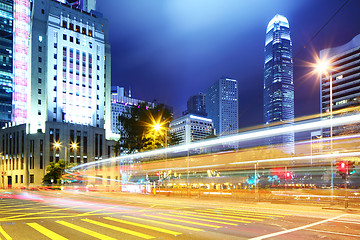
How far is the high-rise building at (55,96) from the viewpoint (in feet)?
312

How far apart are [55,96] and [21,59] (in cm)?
2838

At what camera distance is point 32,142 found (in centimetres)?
9350

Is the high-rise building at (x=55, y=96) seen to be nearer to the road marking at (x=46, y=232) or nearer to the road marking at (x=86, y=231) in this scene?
the road marking at (x=46, y=232)

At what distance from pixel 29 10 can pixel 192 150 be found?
111323 millimetres

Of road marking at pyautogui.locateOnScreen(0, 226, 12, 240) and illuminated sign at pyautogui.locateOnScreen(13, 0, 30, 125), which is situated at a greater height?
illuminated sign at pyautogui.locateOnScreen(13, 0, 30, 125)

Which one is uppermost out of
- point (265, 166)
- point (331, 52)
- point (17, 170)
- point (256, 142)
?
point (331, 52)

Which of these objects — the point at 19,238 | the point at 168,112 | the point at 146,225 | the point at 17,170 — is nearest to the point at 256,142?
the point at 146,225

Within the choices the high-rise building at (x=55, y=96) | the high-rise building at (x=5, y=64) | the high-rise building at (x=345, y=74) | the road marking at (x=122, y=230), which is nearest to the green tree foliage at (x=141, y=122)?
the high-rise building at (x=55, y=96)

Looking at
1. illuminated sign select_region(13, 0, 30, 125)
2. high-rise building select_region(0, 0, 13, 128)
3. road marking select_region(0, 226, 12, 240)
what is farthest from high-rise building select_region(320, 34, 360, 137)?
high-rise building select_region(0, 0, 13, 128)

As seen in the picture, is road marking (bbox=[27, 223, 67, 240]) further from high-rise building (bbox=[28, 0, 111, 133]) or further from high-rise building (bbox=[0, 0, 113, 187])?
high-rise building (bbox=[28, 0, 111, 133])

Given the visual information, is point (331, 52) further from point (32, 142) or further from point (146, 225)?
point (146, 225)

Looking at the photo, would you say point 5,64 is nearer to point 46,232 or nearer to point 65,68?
point 65,68

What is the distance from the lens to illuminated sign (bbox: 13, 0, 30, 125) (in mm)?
107881

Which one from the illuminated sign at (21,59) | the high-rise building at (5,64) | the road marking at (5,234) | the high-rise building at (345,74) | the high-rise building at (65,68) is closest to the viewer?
the road marking at (5,234)
